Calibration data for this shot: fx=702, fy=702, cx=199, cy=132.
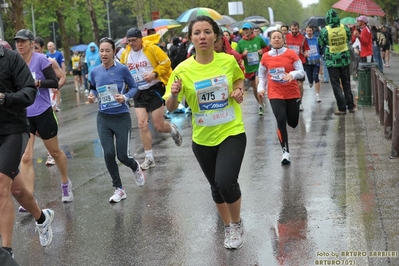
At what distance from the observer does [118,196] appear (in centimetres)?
806

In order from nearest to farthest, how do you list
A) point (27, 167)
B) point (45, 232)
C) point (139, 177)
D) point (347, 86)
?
point (45, 232), point (27, 167), point (139, 177), point (347, 86)

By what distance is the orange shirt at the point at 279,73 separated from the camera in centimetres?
966

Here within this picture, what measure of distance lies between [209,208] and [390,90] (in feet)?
14.5

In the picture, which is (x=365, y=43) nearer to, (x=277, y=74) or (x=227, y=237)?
(x=277, y=74)

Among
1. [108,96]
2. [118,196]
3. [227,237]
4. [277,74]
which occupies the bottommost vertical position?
[118,196]

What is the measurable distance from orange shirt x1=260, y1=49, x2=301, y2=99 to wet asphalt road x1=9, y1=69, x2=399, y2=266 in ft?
3.07

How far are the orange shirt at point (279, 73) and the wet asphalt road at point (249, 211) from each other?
937 mm

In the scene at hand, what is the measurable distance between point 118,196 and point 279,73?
9.98 feet

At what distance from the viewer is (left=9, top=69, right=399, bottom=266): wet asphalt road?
19.1 ft

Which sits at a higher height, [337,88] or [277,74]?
[277,74]

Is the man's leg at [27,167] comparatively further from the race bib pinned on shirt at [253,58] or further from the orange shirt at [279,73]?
the race bib pinned on shirt at [253,58]

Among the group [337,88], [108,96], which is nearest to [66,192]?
[108,96]

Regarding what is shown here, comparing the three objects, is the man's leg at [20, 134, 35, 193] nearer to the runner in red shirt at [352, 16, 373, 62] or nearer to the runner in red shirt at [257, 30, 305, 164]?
the runner in red shirt at [257, 30, 305, 164]

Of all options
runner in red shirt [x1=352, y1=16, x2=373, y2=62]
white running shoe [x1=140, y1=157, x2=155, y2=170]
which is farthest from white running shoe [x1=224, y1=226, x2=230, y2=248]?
runner in red shirt [x1=352, y1=16, x2=373, y2=62]
